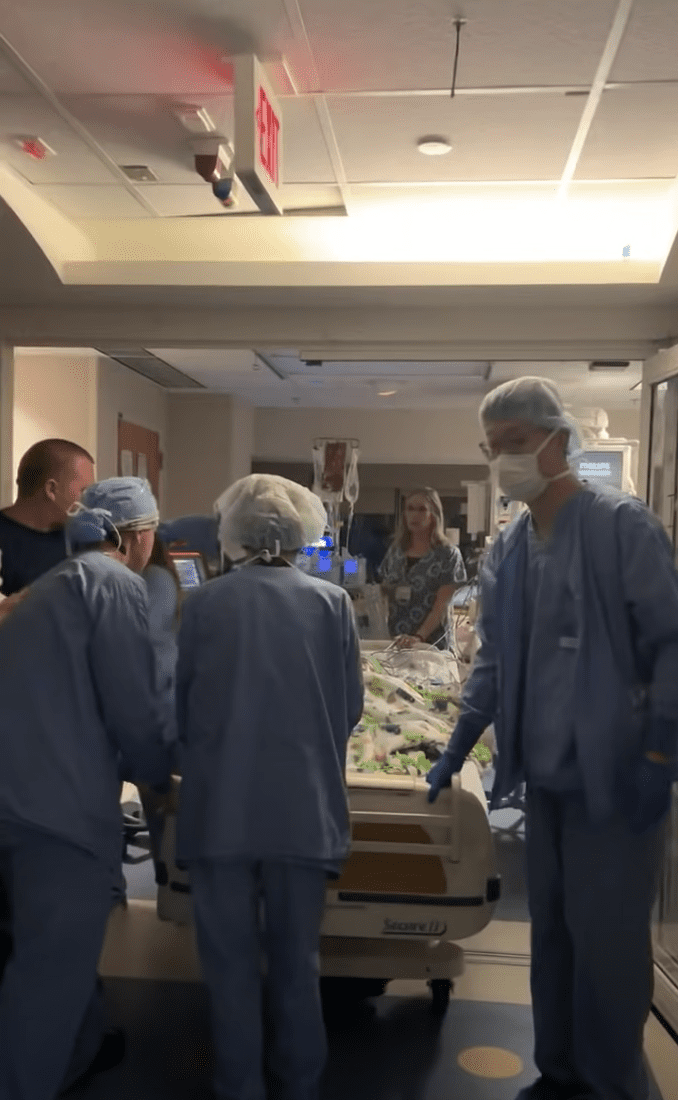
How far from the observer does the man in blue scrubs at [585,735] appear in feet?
7.05

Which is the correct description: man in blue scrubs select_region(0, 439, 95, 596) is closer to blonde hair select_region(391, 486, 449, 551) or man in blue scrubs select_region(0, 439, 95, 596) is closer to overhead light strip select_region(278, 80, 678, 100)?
overhead light strip select_region(278, 80, 678, 100)

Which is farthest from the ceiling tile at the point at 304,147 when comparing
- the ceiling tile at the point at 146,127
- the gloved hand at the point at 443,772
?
the gloved hand at the point at 443,772

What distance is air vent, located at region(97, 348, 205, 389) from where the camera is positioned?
5336mm

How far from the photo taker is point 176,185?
2.91 m

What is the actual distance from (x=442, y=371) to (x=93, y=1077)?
4.72 m

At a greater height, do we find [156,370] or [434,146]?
[434,146]

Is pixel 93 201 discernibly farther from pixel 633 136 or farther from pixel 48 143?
pixel 633 136

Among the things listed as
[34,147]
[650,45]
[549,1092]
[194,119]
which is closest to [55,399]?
[34,147]

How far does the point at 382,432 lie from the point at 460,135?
514 centimetres

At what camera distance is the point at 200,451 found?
21.9 ft

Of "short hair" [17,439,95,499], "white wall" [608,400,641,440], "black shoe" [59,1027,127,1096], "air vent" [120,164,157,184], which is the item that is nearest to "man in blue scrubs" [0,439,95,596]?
"short hair" [17,439,95,499]

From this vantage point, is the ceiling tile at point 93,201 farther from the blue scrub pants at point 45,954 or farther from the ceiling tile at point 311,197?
the blue scrub pants at point 45,954

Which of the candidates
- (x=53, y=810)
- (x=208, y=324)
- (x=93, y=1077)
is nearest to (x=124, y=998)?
(x=93, y=1077)

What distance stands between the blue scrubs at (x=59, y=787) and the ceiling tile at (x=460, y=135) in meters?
1.31
